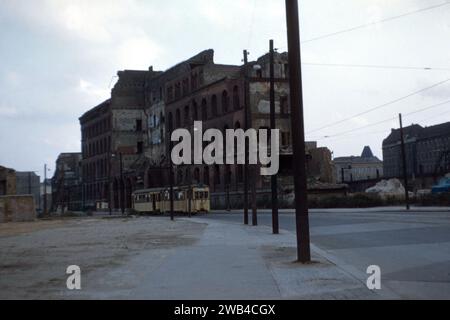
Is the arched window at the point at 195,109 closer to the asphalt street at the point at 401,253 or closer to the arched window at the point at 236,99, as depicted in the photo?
the arched window at the point at 236,99

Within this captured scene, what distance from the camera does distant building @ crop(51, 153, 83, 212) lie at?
11827 centimetres

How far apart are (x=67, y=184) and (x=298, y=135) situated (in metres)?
116

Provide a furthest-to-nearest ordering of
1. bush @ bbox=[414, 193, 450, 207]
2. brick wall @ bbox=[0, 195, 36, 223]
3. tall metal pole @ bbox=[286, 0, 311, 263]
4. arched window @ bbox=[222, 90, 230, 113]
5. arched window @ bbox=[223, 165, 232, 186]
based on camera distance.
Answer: arched window @ bbox=[222, 90, 230, 113], arched window @ bbox=[223, 165, 232, 186], brick wall @ bbox=[0, 195, 36, 223], bush @ bbox=[414, 193, 450, 207], tall metal pole @ bbox=[286, 0, 311, 263]

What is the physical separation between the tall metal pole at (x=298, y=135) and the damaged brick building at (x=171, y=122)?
38.1 m

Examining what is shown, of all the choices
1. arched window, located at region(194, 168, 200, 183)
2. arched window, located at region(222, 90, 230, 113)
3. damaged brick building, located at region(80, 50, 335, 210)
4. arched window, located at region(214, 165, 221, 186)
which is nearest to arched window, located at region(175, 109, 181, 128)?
damaged brick building, located at region(80, 50, 335, 210)

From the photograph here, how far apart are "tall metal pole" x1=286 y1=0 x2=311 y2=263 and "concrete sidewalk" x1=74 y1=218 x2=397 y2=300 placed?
1.98 ft

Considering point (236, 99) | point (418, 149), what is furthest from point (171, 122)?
point (418, 149)

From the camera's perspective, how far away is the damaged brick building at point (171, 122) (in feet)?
229

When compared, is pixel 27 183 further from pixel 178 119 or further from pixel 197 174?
pixel 197 174

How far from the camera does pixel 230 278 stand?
1100 cm

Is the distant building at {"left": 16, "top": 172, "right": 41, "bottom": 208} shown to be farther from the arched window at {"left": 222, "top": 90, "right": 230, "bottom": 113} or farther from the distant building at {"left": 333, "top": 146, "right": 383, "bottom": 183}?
the distant building at {"left": 333, "top": 146, "right": 383, "bottom": 183}

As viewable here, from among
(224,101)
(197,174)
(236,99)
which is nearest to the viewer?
(236,99)
